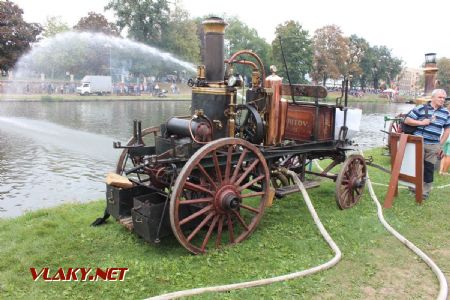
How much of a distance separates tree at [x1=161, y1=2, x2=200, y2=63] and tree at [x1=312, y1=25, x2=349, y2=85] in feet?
63.9

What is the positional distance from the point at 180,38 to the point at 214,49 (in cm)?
5218

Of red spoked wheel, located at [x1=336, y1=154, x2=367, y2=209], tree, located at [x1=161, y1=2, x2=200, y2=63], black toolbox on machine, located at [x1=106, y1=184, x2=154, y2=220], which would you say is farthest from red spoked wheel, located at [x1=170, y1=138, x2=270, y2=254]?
tree, located at [x1=161, y1=2, x2=200, y2=63]

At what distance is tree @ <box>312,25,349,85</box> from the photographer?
63.6m

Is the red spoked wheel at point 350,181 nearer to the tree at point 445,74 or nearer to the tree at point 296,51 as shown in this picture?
the tree at point 296,51

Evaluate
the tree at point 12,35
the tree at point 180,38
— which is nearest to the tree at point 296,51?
the tree at point 180,38

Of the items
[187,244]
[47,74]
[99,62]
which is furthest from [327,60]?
[187,244]

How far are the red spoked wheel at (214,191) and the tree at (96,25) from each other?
53.0 metres

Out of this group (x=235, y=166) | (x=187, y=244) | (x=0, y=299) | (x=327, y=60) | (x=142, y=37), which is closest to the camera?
(x=0, y=299)

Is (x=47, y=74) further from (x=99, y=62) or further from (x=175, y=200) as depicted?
(x=175, y=200)

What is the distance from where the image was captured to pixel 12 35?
28.9 metres

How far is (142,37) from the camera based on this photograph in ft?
178

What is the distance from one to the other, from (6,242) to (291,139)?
180 inches

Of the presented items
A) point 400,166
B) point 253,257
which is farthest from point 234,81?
point 400,166

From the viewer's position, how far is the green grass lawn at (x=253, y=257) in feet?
13.7
